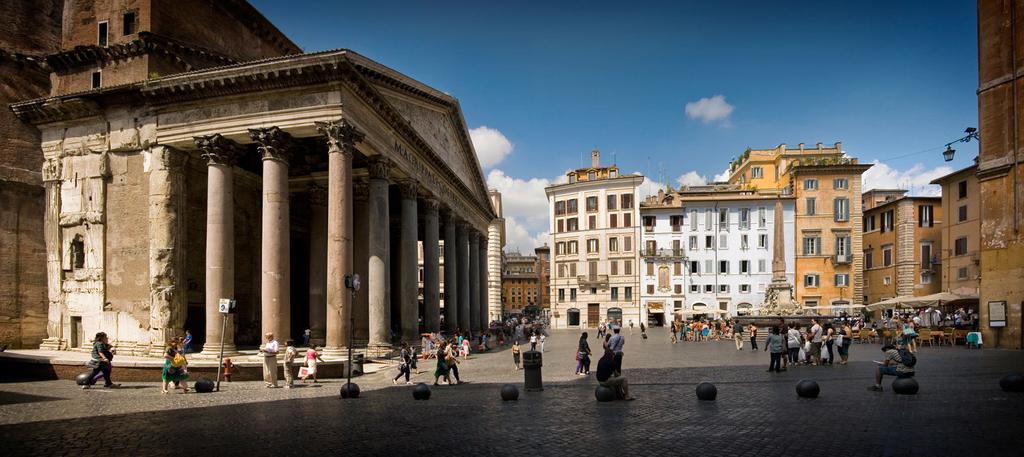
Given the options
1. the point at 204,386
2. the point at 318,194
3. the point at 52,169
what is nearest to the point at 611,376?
the point at 204,386

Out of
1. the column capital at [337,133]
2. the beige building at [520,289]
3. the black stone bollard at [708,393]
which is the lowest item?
the beige building at [520,289]

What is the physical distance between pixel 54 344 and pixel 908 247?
1806 inches

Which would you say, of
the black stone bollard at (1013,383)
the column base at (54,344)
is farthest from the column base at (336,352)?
the black stone bollard at (1013,383)

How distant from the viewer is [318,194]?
23.7 m

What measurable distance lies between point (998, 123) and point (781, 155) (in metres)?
31.0

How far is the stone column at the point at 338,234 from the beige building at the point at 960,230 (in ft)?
105

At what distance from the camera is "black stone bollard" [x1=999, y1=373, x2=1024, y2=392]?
10828mm

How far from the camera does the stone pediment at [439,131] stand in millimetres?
23531

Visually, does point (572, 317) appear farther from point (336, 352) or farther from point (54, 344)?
point (54, 344)

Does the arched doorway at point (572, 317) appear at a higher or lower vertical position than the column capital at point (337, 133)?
lower

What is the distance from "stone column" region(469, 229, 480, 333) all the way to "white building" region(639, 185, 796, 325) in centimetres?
1876

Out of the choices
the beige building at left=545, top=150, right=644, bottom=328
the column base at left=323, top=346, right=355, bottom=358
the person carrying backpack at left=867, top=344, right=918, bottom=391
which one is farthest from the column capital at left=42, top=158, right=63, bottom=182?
the beige building at left=545, top=150, right=644, bottom=328

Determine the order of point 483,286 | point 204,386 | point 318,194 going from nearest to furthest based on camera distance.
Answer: point 204,386 < point 318,194 < point 483,286

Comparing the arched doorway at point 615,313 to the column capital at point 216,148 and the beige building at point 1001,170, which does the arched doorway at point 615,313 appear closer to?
the beige building at point 1001,170
